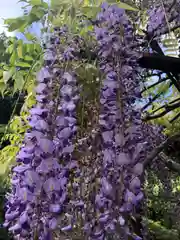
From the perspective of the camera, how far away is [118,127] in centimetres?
104

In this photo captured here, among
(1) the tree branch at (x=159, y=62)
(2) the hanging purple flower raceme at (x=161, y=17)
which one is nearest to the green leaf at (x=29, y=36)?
(1) the tree branch at (x=159, y=62)

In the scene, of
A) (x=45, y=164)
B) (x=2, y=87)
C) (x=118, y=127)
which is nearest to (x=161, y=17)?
(x=2, y=87)

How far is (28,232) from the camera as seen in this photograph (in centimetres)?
91

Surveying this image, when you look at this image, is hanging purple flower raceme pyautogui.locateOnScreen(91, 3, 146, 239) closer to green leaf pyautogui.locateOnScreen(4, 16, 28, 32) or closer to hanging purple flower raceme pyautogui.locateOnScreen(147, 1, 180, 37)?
green leaf pyautogui.locateOnScreen(4, 16, 28, 32)

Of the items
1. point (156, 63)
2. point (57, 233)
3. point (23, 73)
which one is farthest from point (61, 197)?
point (156, 63)

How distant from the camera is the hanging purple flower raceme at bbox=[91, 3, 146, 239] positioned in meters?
0.97

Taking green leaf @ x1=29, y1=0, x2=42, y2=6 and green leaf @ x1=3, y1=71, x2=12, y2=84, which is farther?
green leaf @ x1=3, y1=71, x2=12, y2=84

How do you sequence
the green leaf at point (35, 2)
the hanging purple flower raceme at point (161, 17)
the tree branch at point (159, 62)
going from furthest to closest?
the hanging purple flower raceme at point (161, 17) → the tree branch at point (159, 62) → the green leaf at point (35, 2)

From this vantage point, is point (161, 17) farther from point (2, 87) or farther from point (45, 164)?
point (45, 164)

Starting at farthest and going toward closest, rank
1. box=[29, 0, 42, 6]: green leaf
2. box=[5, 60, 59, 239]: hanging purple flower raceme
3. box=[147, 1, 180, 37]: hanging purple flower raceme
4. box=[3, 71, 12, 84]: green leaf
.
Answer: box=[147, 1, 180, 37]: hanging purple flower raceme, box=[3, 71, 12, 84]: green leaf, box=[29, 0, 42, 6]: green leaf, box=[5, 60, 59, 239]: hanging purple flower raceme

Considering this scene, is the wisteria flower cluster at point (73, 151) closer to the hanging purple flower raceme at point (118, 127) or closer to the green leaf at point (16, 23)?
the hanging purple flower raceme at point (118, 127)

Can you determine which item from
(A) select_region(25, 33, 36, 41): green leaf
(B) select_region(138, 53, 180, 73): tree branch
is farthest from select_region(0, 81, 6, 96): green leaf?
(B) select_region(138, 53, 180, 73): tree branch

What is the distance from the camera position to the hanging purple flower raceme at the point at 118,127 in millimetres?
971

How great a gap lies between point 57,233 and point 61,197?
3.4 inches
